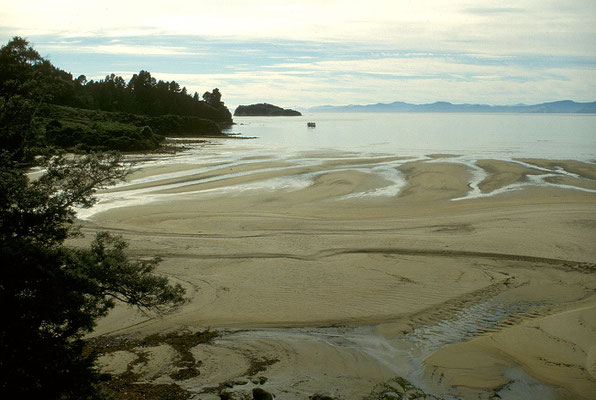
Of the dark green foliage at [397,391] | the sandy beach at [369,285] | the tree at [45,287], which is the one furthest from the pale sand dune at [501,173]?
the tree at [45,287]

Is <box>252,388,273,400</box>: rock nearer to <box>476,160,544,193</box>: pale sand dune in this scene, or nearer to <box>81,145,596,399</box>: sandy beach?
<box>81,145,596,399</box>: sandy beach

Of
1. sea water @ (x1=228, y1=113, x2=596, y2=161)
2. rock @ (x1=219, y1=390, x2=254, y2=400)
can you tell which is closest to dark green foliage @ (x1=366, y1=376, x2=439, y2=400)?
rock @ (x1=219, y1=390, x2=254, y2=400)

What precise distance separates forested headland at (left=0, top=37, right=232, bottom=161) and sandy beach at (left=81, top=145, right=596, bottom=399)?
13.1 feet

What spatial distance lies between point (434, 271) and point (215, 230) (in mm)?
7523

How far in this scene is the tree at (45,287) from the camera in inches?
247

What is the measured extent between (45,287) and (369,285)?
7.80 meters

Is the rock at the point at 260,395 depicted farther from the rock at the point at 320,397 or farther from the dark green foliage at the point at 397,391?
the dark green foliage at the point at 397,391

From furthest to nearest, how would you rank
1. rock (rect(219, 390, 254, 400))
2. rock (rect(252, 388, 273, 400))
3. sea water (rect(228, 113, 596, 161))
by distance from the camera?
sea water (rect(228, 113, 596, 161)) < rock (rect(219, 390, 254, 400)) < rock (rect(252, 388, 273, 400))

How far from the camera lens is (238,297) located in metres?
11.6

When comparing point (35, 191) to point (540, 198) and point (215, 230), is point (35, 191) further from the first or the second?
point (540, 198)

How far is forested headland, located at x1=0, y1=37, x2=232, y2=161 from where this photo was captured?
24.2ft

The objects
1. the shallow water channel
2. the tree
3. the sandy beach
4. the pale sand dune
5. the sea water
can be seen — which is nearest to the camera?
the tree

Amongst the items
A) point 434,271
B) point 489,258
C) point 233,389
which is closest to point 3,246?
point 233,389

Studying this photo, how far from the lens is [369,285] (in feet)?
40.6
